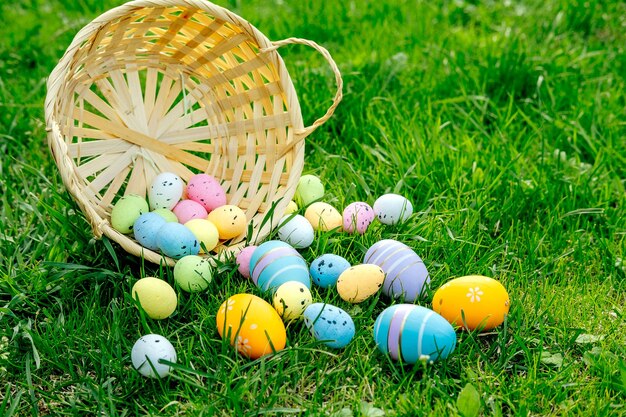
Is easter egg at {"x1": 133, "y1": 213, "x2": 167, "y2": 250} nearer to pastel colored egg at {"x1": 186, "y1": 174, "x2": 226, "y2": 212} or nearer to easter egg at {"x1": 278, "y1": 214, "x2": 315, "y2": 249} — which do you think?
pastel colored egg at {"x1": 186, "y1": 174, "x2": 226, "y2": 212}

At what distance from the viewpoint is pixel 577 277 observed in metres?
2.21

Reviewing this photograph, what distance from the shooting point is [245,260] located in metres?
2.11

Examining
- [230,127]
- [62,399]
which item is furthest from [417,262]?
[62,399]

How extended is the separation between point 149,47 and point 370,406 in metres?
1.43

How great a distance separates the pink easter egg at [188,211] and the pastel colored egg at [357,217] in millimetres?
450

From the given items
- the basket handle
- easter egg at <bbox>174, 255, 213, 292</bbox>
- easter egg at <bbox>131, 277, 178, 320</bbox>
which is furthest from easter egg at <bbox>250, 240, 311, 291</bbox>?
the basket handle

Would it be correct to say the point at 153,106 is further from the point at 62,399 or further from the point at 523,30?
the point at 523,30

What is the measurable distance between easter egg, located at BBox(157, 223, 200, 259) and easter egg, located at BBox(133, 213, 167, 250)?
29 mm

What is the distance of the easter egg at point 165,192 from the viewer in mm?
2270

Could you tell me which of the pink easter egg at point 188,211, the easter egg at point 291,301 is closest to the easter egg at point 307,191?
the pink easter egg at point 188,211

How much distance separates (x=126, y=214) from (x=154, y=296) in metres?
0.35

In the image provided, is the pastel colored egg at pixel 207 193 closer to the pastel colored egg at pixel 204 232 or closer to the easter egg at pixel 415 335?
the pastel colored egg at pixel 204 232

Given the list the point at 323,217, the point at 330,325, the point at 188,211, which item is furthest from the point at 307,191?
the point at 330,325

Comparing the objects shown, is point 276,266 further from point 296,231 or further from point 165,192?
point 165,192
